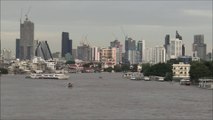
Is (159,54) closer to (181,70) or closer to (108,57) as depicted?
(108,57)

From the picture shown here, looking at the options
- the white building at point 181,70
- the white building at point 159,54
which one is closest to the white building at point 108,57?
the white building at point 159,54

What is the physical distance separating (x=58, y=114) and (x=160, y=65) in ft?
167

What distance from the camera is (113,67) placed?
133250mm

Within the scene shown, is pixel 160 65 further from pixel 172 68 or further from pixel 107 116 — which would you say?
pixel 107 116

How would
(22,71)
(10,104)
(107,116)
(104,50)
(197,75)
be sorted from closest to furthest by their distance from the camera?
(107,116)
(10,104)
(197,75)
(22,71)
(104,50)

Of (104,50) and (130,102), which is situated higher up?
(104,50)

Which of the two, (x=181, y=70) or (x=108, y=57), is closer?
(x=181, y=70)

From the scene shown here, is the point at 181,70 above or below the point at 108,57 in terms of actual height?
below

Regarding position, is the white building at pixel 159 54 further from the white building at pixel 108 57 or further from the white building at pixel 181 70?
the white building at pixel 181 70

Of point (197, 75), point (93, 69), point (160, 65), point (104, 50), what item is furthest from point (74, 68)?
point (197, 75)

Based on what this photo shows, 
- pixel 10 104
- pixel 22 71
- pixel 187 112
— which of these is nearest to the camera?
pixel 187 112

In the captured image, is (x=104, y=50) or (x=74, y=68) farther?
(x=104, y=50)

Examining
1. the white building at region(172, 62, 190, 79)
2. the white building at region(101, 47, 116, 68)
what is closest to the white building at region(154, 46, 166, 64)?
the white building at region(101, 47, 116, 68)

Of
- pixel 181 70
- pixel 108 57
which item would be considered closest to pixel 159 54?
pixel 108 57
